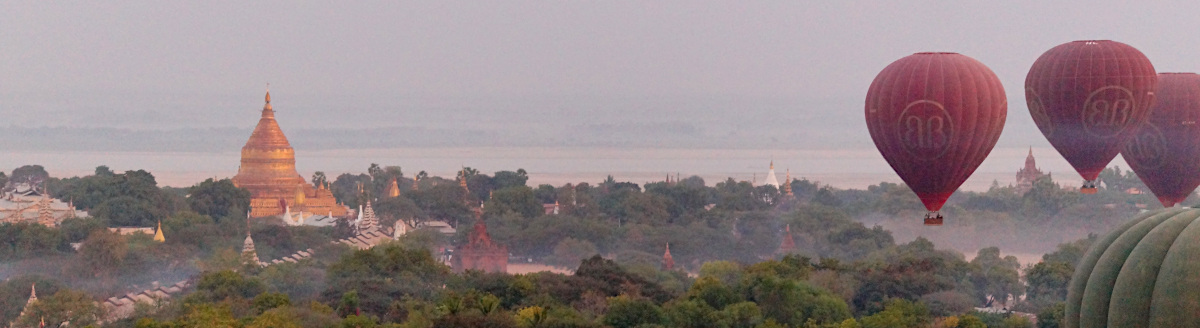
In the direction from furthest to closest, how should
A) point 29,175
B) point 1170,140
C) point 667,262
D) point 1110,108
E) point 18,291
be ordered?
point 29,175, point 667,262, point 18,291, point 1170,140, point 1110,108

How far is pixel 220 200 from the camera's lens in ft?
285

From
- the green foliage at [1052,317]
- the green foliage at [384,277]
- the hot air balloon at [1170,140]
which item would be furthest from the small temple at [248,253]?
the hot air balloon at [1170,140]

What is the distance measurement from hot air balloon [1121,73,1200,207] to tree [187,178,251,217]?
58741 millimetres

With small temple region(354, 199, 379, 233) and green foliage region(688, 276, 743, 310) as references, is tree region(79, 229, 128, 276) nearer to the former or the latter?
small temple region(354, 199, 379, 233)

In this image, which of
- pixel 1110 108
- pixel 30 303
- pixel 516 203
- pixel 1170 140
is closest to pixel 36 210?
pixel 516 203

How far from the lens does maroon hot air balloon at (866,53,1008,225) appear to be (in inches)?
1214

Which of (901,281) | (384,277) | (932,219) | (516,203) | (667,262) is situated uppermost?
(932,219)

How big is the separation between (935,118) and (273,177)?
63.0 m

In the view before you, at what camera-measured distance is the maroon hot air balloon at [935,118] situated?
30.8m

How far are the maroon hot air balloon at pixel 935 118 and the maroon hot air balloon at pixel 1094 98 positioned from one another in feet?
3.28

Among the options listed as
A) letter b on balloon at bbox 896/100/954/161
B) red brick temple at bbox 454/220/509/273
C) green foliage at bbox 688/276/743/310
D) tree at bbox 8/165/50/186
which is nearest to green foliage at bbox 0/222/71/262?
red brick temple at bbox 454/220/509/273

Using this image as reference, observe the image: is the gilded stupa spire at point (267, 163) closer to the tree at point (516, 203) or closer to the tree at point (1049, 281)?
the tree at point (516, 203)

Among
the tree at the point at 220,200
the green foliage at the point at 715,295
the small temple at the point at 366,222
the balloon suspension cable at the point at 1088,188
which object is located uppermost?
the balloon suspension cable at the point at 1088,188

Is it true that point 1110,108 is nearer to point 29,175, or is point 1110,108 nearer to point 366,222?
point 366,222
